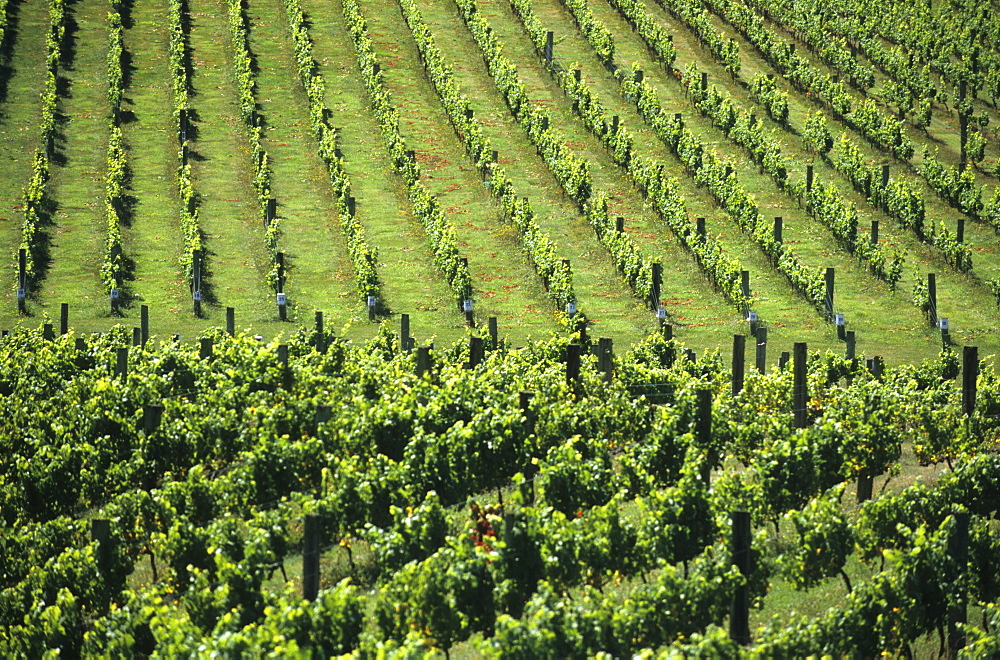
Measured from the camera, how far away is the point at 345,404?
25.6 metres

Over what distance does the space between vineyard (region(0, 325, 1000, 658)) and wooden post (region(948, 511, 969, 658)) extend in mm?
44

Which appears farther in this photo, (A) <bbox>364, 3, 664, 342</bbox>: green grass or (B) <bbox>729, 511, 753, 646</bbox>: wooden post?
(A) <bbox>364, 3, 664, 342</bbox>: green grass

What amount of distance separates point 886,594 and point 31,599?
12225 millimetres

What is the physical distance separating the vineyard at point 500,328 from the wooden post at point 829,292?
1.80 ft

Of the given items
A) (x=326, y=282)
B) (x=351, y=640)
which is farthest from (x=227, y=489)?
(x=326, y=282)

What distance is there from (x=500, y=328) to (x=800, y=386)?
15438mm

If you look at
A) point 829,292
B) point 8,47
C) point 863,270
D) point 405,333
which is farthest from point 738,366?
point 8,47

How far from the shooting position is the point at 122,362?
93.9ft

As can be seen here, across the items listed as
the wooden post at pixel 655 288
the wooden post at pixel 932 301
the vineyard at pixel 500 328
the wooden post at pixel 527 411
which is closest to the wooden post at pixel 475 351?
the vineyard at pixel 500 328

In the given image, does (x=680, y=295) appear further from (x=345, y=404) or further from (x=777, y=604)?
(x=777, y=604)

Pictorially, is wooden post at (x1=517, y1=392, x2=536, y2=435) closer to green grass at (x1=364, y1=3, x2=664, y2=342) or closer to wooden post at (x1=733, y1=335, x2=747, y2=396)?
wooden post at (x1=733, y1=335, x2=747, y2=396)

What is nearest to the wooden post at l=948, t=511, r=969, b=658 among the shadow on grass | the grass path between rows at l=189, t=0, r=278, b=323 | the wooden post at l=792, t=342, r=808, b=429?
the wooden post at l=792, t=342, r=808, b=429

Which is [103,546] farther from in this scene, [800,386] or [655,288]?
[655,288]

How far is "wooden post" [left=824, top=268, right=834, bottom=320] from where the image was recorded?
39.1 m
